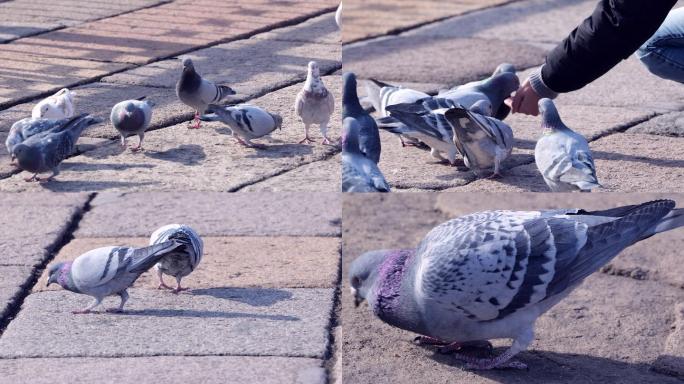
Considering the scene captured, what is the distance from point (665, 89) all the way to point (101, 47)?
3731 mm

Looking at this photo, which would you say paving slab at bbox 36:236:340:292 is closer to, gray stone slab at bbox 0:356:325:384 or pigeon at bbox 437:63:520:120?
gray stone slab at bbox 0:356:325:384

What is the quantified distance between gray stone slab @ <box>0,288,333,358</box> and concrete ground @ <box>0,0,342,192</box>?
0.92 meters

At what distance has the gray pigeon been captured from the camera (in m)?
5.20

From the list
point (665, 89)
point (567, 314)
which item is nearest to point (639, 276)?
point (567, 314)

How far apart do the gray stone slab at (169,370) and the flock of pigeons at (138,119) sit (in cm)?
152

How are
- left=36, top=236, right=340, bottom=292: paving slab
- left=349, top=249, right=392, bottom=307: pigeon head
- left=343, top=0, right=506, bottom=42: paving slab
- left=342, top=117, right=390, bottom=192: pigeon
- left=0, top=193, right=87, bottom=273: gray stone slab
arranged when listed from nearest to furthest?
left=349, top=249, right=392, bottom=307: pigeon head, left=36, top=236, right=340, bottom=292: paving slab, left=342, top=117, right=390, bottom=192: pigeon, left=0, top=193, right=87, bottom=273: gray stone slab, left=343, top=0, right=506, bottom=42: paving slab

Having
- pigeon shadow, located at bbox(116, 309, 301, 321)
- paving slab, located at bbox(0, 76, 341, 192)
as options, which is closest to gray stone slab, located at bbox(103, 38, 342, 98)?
paving slab, located at bbox(0, 76, 341, 192)

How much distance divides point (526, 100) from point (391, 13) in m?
4.07

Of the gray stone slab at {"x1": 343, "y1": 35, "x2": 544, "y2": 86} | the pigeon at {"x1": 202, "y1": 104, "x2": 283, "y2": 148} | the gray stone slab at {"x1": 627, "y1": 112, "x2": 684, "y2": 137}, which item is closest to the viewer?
the pigeon at {"x1": 202, "y1": 104, "x2": 283, "y2": 148}

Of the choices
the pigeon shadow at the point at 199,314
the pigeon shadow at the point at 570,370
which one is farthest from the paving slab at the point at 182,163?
the pigeon shadow at the point at 570,370

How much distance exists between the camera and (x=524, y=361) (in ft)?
12.7

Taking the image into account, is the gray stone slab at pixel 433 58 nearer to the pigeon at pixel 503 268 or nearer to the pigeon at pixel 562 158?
the pigeon at pixel 562 158

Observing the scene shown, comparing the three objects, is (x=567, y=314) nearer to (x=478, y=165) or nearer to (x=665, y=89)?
(x=478, y=165)

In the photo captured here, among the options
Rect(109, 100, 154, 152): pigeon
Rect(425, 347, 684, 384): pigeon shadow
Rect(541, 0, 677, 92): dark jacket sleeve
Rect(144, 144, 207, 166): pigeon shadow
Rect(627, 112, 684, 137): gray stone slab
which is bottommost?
Rect(425, 347, 684, 384): pigeon shadow
